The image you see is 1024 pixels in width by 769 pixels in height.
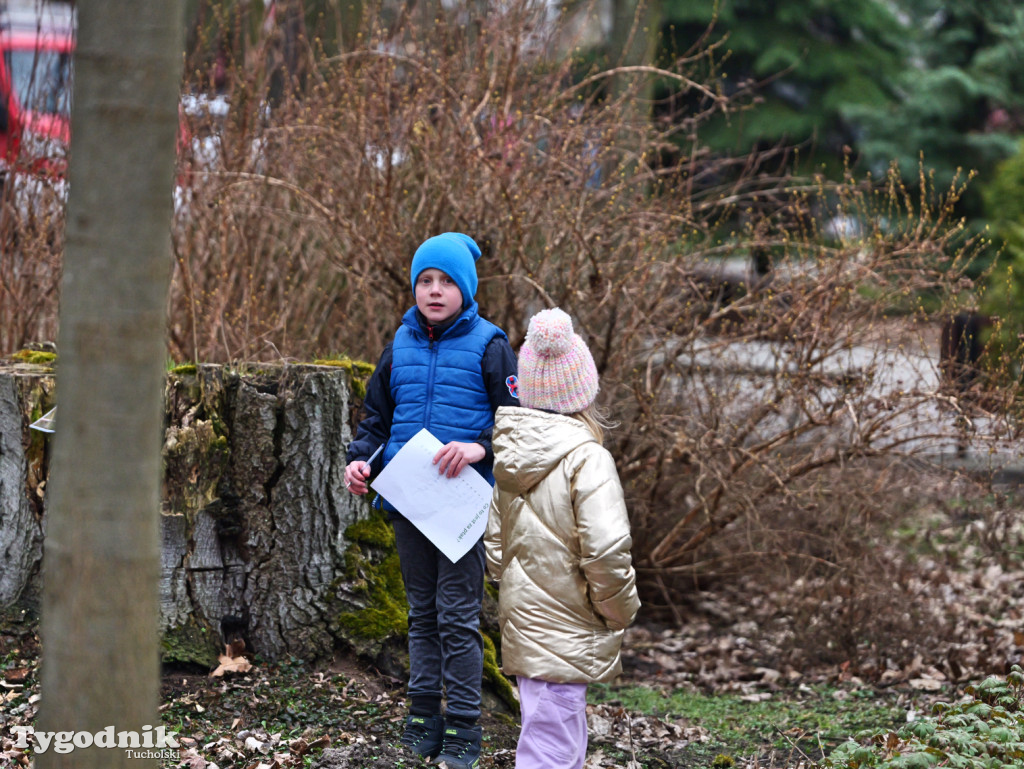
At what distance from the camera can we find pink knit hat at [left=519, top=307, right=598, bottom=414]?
118 inches

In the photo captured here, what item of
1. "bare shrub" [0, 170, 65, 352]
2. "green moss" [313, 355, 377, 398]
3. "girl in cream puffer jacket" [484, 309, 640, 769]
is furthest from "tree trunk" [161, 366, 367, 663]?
"bare shrub" [0, 170, 65, 352]

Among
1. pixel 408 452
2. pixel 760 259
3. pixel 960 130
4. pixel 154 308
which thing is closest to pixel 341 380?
pixel 408 452

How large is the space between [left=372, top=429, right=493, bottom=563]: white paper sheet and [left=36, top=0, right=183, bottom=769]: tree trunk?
1.51m

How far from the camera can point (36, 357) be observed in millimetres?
4422

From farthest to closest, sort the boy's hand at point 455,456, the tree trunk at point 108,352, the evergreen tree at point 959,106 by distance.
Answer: the evergreen tree at point 959,106
the boy's hand at point 455,456
the tree trunk at point 108,352

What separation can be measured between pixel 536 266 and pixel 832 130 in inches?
398

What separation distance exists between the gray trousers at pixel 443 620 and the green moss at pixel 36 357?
1.97m

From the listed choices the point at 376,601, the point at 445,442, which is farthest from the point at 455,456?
the point at 376,601

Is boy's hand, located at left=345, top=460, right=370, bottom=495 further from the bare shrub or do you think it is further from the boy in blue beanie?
the bare shrub

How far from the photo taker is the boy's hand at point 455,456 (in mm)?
3209

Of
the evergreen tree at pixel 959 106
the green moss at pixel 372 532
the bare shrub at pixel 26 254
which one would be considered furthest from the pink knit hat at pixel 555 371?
the evergreen tree at pixel 959 106

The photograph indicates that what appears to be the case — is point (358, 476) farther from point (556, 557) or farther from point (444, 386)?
point (556, 557)

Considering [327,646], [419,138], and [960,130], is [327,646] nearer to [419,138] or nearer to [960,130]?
[419,138]

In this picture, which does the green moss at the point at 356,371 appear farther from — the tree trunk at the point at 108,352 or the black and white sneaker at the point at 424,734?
the tree trunk at the point at 108,352
